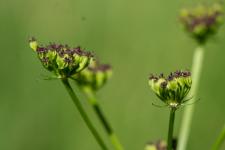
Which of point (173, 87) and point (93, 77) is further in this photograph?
point (93, 77)

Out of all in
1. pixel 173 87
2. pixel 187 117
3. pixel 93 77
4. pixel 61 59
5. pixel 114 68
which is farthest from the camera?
pixel 114 68

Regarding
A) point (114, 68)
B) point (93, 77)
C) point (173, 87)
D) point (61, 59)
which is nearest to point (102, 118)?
point (93, 77)

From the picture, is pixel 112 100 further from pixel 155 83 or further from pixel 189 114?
pixel 155 83

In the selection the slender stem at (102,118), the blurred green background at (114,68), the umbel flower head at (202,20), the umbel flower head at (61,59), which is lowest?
the blurred green background at (114,68)

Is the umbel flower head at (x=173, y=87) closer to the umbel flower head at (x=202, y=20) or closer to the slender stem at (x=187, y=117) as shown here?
the slender stem at (x=187, y=117)

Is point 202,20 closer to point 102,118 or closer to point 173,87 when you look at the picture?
point 102,118

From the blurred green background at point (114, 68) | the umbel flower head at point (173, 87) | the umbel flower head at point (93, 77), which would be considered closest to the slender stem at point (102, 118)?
the umbel flower head at point (93, 77)

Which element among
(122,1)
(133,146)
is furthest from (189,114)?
(122,1)
